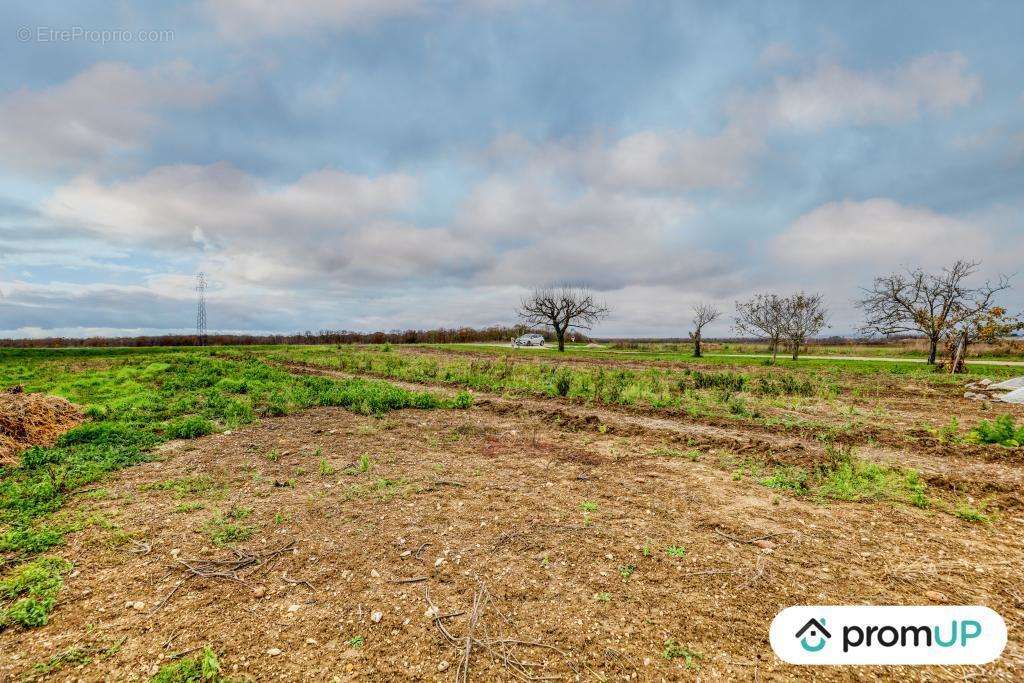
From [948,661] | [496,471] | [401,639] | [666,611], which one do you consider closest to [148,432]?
[496,471]

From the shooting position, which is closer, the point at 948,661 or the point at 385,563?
the point at 948,661

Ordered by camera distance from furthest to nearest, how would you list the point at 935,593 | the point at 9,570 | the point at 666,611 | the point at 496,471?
1. the point at 496,471
2. the point at 9,570
3. the point at 935,593
4. the point at 666,611

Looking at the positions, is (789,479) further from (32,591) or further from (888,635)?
(32,591)

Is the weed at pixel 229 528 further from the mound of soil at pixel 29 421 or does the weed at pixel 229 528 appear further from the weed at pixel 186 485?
the mound of soil at pixel 29 421

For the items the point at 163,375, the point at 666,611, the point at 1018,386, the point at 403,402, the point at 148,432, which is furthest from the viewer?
the point at 163,375

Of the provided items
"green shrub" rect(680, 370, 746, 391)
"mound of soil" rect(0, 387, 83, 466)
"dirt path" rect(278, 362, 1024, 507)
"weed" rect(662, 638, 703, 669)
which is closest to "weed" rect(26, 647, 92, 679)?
"weed" rect(662, 638, 703, 669)

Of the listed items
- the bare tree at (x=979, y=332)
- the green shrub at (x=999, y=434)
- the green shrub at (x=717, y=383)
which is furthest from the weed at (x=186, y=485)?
the bare tree at (x=979, y=332)

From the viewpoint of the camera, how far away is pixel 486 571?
452cm

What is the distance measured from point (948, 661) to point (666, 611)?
2186mm

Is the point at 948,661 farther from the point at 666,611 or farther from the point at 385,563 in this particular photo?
the point at 385,563

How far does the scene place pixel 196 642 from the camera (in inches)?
140

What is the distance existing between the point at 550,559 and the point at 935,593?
3.74 m

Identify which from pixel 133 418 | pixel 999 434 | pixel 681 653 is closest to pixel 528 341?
pixel 133 418

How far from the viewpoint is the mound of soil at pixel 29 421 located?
8.59m
